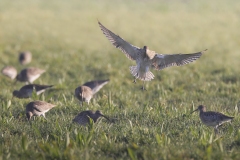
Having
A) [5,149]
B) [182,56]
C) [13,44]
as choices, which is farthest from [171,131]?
[13,44]

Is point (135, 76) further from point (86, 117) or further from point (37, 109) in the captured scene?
→ point (37, 109)

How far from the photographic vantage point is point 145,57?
30.0ft

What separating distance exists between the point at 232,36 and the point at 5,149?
73.0 feet

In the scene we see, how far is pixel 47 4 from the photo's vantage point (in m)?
39.6

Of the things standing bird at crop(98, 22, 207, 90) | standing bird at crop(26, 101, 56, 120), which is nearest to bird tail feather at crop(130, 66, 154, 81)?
standing bird at crop(98, 22, 207, 90)

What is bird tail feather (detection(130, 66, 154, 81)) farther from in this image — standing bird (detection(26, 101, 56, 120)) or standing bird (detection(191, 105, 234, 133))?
standing bird (detection(191, 105, 234, 133))

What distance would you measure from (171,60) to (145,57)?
1.85 feet

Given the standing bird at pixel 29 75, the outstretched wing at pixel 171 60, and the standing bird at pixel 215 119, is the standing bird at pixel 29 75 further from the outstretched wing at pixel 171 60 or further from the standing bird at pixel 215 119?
the standing bird at pixel 215 119

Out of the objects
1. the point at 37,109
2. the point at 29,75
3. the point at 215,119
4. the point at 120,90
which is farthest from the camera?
the point at 29,75

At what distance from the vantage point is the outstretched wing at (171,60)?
29.1 ft

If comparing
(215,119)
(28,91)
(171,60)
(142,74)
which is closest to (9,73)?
(28,91)

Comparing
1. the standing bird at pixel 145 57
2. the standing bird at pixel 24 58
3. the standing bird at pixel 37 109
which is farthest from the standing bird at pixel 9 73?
the standing bird at pixel 145 57

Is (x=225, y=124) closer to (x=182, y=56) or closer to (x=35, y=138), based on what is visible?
(x=182, y=56)

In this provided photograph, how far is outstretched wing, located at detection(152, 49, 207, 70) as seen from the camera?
8.88 metres
